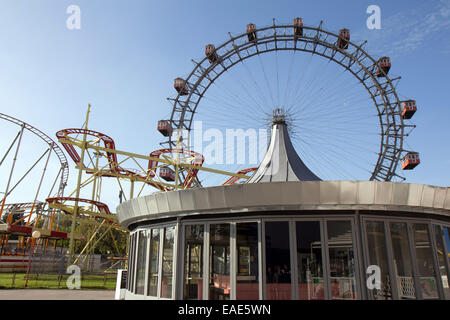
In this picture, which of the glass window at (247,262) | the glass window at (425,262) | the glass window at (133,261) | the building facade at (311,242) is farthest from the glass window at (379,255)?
the glass window at (133,261)

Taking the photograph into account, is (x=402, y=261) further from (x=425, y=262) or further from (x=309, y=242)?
(x=309, y=242)

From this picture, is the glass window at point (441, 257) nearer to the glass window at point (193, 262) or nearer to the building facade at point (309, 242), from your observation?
the building facade at point (309, 242)

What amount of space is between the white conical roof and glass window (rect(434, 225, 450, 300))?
6.59 m

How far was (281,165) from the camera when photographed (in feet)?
51.0

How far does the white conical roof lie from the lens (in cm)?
1494

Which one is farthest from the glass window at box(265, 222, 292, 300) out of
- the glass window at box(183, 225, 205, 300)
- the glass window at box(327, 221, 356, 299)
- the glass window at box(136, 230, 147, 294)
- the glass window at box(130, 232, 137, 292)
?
the glass window at box(130, 232, 137, 292)

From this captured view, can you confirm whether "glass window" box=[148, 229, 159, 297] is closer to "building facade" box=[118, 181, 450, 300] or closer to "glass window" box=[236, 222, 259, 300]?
"building facade" box=[118, 181, 450, 300]

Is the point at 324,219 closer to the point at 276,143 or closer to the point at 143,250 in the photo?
the point at 143,250

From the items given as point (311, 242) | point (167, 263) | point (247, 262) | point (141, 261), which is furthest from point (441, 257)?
point (141, 261)

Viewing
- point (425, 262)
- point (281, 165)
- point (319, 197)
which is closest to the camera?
point (319, 197)

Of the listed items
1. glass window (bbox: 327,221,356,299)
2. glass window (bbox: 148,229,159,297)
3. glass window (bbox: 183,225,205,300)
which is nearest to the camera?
glass window (bbox: 327,221,356,299)

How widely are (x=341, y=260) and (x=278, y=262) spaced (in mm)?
1349

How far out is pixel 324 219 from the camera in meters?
7.69
